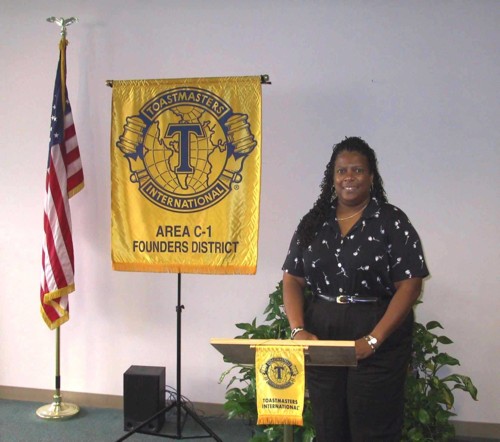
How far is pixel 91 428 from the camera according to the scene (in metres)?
3.11

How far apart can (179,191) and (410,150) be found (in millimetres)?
1487

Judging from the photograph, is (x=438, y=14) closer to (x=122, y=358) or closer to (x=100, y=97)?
(x=100, y=97)

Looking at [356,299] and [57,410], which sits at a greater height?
[356,299]

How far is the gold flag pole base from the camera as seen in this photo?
323 centimetres

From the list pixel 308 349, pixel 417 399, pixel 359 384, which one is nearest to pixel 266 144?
pixel 417 399

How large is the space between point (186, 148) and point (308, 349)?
5.84 ft

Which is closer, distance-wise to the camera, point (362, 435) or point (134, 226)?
point (362, 435)

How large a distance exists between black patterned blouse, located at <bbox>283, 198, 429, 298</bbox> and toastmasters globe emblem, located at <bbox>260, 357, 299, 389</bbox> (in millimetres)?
446

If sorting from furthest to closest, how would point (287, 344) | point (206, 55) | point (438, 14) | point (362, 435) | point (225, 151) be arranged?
point (206, 55)
point (438, 14)
point (225, 151)
point (362, 435)
point (287, 344)

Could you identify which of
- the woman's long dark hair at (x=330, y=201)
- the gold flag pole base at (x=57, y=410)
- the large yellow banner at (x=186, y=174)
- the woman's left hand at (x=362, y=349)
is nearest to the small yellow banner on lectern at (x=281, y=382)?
the woman's left hand at (x=362, y=349)

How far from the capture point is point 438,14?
3.08 m

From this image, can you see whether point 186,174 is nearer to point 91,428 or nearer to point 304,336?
point 304,336

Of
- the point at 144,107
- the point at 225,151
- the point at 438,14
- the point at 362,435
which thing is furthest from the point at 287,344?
the point at 438,14

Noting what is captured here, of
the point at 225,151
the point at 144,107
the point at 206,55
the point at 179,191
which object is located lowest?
the point at 179,191
